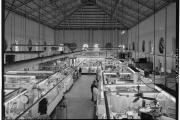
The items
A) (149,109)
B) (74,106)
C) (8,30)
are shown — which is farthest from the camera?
(8,30)

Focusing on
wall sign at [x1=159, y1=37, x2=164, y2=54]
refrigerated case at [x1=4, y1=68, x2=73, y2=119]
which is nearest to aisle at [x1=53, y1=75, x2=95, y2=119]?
refrigerated case at [x1=4, y1=68, x2=73, y2=119]

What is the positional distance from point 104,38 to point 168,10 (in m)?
17.0

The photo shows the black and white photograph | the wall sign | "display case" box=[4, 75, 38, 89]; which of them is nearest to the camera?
the black and white photograph

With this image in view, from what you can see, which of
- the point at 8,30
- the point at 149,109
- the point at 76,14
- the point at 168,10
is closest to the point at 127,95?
the point at 149,109

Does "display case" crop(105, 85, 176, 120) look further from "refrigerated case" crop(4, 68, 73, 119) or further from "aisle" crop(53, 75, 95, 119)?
"refrigerated case" crop(4, 68, 73, 119)

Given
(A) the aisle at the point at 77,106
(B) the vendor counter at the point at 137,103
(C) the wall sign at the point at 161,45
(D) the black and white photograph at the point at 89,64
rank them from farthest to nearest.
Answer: (C) the wall sign at the point at 161,45, (A) the aisle at the point at 77,106, (B) the vendor counter at the point at 137,103, (D) the black and white photograph at the point at 89,64

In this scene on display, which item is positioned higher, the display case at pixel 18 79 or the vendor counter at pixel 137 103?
the display case at pixel 18 79

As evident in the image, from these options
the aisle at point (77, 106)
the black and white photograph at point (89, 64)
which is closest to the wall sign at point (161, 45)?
the black and white photograph at point (89, 64)

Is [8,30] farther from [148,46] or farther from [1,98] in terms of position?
[1,98]

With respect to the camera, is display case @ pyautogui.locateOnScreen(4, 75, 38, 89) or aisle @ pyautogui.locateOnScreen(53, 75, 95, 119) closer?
aisle @ pyautogui.locateOnScreen(53, 75, 95, 119)

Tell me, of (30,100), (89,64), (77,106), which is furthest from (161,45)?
(89,64)

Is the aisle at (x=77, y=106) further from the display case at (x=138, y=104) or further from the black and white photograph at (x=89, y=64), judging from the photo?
the display case at (x=138, y=104)

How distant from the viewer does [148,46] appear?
20797mm

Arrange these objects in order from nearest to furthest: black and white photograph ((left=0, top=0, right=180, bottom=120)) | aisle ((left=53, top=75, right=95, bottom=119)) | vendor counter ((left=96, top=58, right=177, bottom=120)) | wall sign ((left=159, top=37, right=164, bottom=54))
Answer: black and white photograph ((left=0, top=0, right=180, bottom=120)) < vendor counter ((left=96, top=58, right=177, bottom=120)) < aisle ((left=53, top=75, right=95, bottom=119)) < wall sign ((left=159, top=37, right=164, bottom=54))
